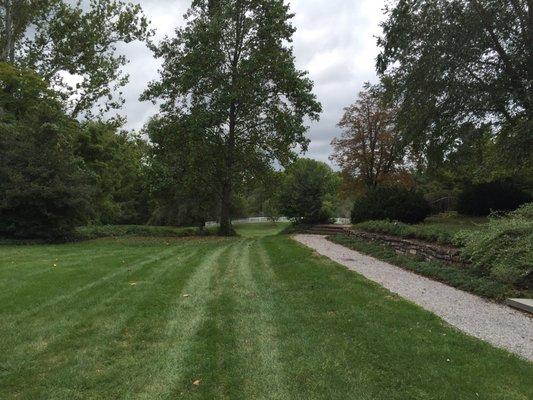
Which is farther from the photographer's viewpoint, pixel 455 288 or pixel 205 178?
pixel 205 178

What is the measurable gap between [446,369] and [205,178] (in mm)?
20148

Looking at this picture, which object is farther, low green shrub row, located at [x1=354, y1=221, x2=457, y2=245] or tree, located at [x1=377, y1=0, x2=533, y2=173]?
tree, located at [x1=377, y1=0, x2=533, y2=173]

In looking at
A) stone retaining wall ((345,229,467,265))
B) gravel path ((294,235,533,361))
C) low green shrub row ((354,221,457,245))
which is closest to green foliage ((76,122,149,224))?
low green shrub row ((354,221,457,245))

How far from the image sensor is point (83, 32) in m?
25.3

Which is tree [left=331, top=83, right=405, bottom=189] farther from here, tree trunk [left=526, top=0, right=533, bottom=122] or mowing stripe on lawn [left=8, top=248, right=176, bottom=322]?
mowing stripe on lawn [left=8, top=248, right=176, bottom=322]

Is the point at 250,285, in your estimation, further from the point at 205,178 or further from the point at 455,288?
the point at 205,178

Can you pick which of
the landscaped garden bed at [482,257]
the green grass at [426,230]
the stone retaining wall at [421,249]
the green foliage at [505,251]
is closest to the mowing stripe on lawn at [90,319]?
the landscaped garden bed at [482,257]

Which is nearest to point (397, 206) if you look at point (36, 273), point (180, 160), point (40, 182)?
point (180, 160)

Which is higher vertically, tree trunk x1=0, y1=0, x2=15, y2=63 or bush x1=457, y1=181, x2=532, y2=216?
tree trunk x1=0, y1=0, x2=15, y2=63

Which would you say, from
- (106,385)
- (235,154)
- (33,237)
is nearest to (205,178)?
(235,154)

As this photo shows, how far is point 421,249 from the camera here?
1098 centimetres

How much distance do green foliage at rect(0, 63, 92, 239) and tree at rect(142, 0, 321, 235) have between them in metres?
5.71

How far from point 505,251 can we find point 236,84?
52.0ft

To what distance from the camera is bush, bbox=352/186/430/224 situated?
16.1 m
